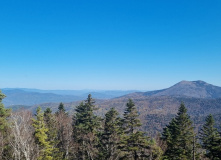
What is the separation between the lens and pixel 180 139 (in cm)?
3162

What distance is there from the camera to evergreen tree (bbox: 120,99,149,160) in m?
26.3

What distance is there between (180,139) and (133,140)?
10758 millimetres

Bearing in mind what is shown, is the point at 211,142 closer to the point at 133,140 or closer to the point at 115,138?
the point at 133,140

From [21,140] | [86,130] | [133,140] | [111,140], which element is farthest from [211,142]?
[21,140]

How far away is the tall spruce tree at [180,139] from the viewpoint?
2959 cm

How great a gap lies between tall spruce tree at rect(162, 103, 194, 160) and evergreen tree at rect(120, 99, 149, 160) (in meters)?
4.31

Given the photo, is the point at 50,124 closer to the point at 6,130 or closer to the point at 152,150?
the point at 6,130

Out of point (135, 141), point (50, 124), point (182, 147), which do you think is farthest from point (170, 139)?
point (50, 124)

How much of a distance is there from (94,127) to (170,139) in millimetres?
15040

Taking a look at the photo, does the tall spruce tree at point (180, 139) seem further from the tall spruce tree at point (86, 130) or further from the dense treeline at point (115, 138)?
the tall spruce tree at point (86, 130)

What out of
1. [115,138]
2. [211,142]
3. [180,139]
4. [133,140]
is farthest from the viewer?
[180,139]

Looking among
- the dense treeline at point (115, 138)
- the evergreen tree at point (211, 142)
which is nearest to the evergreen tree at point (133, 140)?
the dense treeline at point (115, 138)

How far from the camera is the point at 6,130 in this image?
86.5ft

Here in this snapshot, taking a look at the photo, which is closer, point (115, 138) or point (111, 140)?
point (115, 138)
